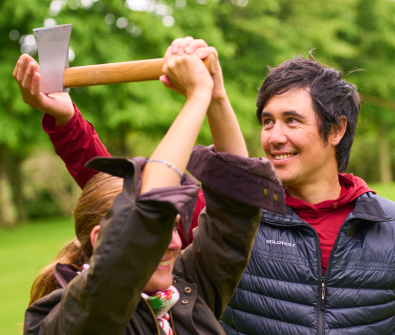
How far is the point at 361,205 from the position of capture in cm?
234

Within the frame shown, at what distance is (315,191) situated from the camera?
2.55 metres

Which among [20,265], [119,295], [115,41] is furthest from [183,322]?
[115,41]

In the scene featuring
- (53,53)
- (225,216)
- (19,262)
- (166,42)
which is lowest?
(19,262)

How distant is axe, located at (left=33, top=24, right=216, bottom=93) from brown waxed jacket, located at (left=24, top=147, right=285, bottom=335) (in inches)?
14.0

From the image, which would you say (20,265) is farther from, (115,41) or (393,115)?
(393,115)

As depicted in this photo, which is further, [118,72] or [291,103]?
[291,103]

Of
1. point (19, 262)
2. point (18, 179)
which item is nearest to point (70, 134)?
point (19, 262)

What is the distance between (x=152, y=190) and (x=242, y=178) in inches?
17.1

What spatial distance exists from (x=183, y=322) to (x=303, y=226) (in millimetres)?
830

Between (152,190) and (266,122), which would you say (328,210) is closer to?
(266,122)

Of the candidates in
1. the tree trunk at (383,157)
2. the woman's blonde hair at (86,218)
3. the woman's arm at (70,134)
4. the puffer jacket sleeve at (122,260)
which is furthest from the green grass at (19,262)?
the tree trunk at (383,157)

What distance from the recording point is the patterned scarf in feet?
5.49

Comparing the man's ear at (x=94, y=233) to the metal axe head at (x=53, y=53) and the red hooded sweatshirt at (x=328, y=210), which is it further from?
the red hooded sweatshirt at (x=328, y=210)

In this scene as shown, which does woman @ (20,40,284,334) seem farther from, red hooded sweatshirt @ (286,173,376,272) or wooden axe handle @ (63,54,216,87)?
red hooded sweatshirt @ (286,173,376,272)
